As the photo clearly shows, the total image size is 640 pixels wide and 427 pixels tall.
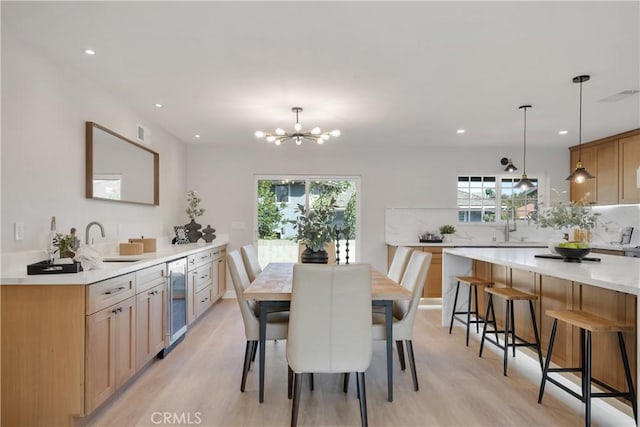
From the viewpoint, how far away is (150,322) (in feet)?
10.2

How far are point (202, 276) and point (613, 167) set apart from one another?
5.61 meters

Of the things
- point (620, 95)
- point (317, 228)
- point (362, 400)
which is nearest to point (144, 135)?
point (317, 228)

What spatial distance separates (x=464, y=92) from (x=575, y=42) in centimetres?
107

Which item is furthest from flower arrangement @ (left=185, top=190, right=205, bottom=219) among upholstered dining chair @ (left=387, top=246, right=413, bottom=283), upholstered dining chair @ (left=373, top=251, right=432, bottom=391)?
upholstered dining chair @ (left=373, top=251, right=432, bottom=391)

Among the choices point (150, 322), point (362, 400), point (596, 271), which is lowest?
point (362, 400)

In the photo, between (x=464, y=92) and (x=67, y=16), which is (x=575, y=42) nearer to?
(x=464, y=92)

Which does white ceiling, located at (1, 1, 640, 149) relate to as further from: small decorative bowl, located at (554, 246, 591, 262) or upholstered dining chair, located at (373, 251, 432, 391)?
upholstered dining chair, located at (373, 251, 432, 391)

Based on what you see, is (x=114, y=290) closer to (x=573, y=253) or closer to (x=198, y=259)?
(x=198, y=259)

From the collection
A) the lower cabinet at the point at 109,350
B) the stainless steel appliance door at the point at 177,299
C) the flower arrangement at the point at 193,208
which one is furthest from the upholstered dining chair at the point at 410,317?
the flower arrangement at the point at 193,208

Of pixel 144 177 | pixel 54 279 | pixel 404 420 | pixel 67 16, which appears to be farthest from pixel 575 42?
pixel 144 177

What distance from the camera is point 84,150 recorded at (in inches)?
127

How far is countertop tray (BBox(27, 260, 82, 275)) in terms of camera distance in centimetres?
222

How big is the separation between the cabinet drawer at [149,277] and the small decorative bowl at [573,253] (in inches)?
133

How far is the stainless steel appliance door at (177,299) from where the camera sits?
3.56 m
